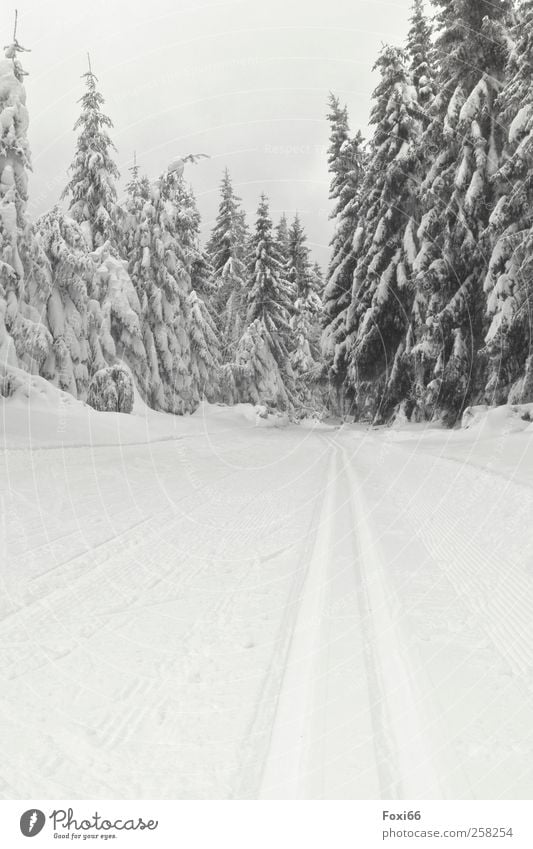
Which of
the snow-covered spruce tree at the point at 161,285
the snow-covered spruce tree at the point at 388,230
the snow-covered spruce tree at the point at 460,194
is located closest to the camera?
the snow-covered spruce tree at the point at 460,194

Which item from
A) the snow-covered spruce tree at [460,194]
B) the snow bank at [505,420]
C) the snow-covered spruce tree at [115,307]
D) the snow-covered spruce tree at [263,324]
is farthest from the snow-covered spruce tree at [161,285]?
the snow bank at [505,420]

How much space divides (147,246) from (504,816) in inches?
1099

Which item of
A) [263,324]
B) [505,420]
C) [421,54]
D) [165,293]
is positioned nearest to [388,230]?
[421,54]

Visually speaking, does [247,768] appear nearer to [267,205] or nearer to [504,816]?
[504,816]

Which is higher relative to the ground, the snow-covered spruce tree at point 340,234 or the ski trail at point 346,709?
the snow-covered spruce tree at point 340,234

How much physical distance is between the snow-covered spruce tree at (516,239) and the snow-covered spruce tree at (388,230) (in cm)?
678

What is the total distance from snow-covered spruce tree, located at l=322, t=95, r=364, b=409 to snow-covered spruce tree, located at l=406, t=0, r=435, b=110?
5979 millimetres

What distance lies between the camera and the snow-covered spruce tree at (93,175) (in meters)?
23.7

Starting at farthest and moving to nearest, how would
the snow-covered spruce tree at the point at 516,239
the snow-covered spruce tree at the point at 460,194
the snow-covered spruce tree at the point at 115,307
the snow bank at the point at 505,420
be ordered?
1. the snow-covered spruce tree at the point at 115,307
2. the snow-covered spruce tree at the point at 460,194
3. the snow-covered spruce tree at the point at 516,239
4. the snow bank at the point at 505,420

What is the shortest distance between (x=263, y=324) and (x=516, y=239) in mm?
22345

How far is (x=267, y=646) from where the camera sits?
2963 mm

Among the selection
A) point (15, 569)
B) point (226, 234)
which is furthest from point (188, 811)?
point (226, 234)

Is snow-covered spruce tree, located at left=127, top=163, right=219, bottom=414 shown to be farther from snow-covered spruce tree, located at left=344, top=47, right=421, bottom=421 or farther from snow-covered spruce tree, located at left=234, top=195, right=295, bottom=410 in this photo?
snow-covered spruce tree, located at left=344, top=47, right=421, bottom=421

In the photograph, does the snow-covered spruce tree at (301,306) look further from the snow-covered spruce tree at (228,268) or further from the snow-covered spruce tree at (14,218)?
the snow-covered spruce tree at (14,218)
